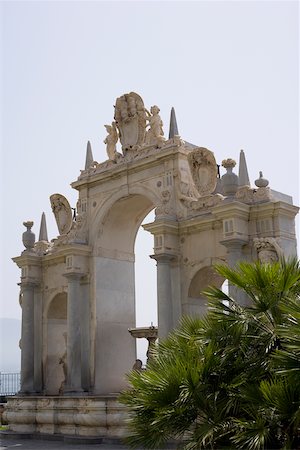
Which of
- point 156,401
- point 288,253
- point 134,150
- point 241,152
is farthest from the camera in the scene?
point 134,150

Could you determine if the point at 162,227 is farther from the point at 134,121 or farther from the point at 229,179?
the point at 134,121

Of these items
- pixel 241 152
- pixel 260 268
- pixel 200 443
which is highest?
pixel 241 152

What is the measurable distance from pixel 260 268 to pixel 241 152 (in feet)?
30.0

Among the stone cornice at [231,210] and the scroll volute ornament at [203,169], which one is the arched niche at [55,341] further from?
the stone cornice at [231,210]

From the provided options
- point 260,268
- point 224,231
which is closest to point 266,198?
point 224,231

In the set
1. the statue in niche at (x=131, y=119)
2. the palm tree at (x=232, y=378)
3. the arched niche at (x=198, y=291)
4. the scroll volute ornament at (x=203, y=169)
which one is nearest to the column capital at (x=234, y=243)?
the arched niche at (x=198, y=291)

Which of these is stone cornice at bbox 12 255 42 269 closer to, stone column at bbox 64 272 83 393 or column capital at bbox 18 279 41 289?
column capital at bbox 18 279 41 289

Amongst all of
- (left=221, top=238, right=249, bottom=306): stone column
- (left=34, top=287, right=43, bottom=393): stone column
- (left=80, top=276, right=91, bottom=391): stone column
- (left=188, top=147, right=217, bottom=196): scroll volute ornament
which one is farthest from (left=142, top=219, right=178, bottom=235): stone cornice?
(left=34, top=287, right=43, bottom=393): stone column

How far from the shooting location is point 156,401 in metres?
9.85

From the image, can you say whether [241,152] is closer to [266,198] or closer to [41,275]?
[266,198]

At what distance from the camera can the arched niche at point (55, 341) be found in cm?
2559

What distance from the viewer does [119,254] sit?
24875 millimetres

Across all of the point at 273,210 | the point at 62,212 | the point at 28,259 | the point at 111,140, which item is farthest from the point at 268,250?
the point at 28,259

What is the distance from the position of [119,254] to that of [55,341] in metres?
4.39
